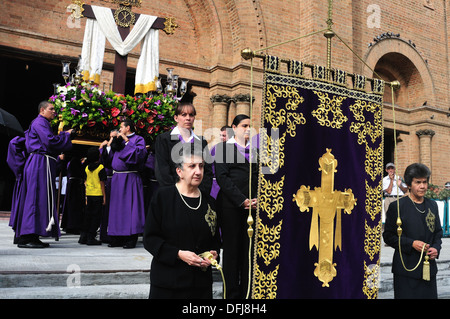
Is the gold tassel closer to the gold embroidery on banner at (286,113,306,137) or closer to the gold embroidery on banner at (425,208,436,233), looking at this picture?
the gold embroidery on banner at (425,208,436,233)

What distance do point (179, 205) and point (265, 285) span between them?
40.4 inches

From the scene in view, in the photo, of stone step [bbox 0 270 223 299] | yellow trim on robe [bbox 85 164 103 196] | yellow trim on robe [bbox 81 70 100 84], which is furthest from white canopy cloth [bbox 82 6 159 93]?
stone step [bbox 0 270 223 299]

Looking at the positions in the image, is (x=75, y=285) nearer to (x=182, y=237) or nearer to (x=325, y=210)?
(x=182, y=237)

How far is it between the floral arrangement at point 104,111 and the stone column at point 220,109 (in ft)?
20.4

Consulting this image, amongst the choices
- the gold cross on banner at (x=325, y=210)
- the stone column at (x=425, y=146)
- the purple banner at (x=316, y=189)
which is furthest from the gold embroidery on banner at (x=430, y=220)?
the stone column at (x=425, y=146)

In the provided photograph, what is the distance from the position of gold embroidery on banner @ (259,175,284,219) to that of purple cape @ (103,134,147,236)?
278 centimetres

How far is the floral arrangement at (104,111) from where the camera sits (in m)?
5.45

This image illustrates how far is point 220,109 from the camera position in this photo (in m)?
12.3

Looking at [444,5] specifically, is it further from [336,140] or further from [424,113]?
[336,140]

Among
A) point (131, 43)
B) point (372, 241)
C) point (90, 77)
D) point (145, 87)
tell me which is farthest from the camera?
point (145, 87)

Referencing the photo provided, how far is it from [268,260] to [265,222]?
0.28m

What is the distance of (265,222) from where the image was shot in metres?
3.04

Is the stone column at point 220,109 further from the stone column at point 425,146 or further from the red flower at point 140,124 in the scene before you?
the stone column at point 425,146

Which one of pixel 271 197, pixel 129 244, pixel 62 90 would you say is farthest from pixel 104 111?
pixel 271 197
